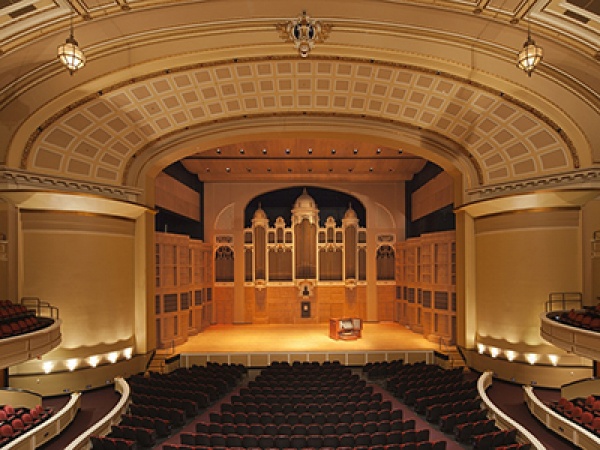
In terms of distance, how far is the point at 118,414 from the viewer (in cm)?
915

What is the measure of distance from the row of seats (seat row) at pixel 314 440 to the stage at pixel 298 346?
21.7ft

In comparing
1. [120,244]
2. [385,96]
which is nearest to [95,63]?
[120,244]

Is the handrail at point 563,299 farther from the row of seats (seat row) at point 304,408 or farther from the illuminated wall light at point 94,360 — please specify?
the illuminated wall light at point 94,360

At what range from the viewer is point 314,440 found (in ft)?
24.5

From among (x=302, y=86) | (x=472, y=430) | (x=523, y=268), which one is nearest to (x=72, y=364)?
(x=302, y=86)

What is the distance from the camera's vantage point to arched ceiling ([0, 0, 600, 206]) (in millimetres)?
8250

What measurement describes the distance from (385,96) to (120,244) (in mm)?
8840

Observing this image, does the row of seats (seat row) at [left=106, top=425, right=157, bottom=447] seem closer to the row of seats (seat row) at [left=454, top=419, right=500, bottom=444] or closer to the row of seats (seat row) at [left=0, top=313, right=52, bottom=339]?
the row of seats (seat row) at [left=0, top=313, right=52, bottom=339]

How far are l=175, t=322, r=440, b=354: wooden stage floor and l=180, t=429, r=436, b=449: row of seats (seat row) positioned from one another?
6.94 metres

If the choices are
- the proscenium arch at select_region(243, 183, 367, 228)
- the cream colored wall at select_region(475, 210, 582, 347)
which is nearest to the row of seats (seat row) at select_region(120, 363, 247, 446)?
the cream colored wall at select_region(475, 210, 582, 347)

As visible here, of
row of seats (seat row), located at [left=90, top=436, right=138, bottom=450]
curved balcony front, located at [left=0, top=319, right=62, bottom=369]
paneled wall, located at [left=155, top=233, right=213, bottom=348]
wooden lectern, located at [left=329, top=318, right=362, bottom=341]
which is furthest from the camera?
wooden lectern, located at [left=329, top=318, right=362, bottom=341]

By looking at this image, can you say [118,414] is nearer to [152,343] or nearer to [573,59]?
[152,343]

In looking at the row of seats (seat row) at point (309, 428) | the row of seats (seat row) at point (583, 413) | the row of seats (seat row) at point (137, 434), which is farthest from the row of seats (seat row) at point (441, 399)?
the row of seats (seat row) at point (137, 434)

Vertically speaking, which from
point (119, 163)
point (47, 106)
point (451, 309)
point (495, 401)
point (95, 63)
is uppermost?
point (95, 63)
